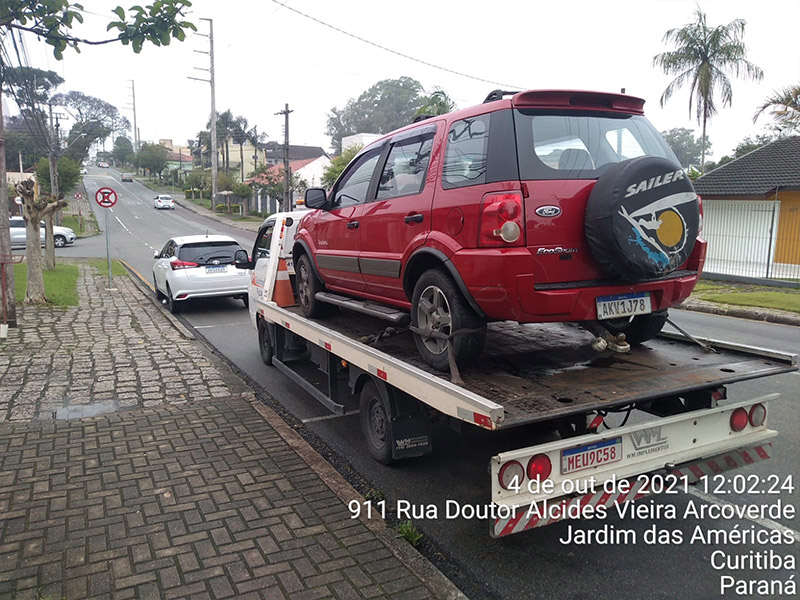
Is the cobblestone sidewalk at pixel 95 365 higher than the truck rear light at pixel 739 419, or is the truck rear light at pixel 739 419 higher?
the truck rear light at pixel 739 419

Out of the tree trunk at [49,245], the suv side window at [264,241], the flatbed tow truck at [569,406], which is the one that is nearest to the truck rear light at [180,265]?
the suv side window at [264,241]

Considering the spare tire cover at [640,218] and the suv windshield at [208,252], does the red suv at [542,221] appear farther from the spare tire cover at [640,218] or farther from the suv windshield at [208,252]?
the suv windshield at [208,252]

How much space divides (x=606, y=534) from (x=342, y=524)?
5.51ft

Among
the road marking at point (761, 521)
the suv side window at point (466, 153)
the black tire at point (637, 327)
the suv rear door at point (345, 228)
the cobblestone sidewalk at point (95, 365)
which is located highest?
the suv side window at point (466, 153)

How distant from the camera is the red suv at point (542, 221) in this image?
12.0 feet

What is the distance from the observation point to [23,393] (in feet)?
22.2

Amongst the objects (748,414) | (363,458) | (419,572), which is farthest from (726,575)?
(363,458)

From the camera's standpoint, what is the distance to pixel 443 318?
13.8 feet

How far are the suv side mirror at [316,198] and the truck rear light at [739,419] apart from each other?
4.01 m

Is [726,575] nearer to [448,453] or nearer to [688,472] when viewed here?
[688,472]

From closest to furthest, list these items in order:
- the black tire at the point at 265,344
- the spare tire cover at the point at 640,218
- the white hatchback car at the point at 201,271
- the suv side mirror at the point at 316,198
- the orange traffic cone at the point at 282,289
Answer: the spare tire cover at the point at 640,218, the suv side mirror at the point at 316,198, the orange traffic cone at the point at 282,289, the black tire at the point at 265,344, the white hatchback car at the point at 201,271

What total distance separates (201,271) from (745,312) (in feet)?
35.6

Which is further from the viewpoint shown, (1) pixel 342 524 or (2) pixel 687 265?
(2) pixel 687 265

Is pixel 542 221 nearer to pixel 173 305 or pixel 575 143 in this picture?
pixel 575 143
